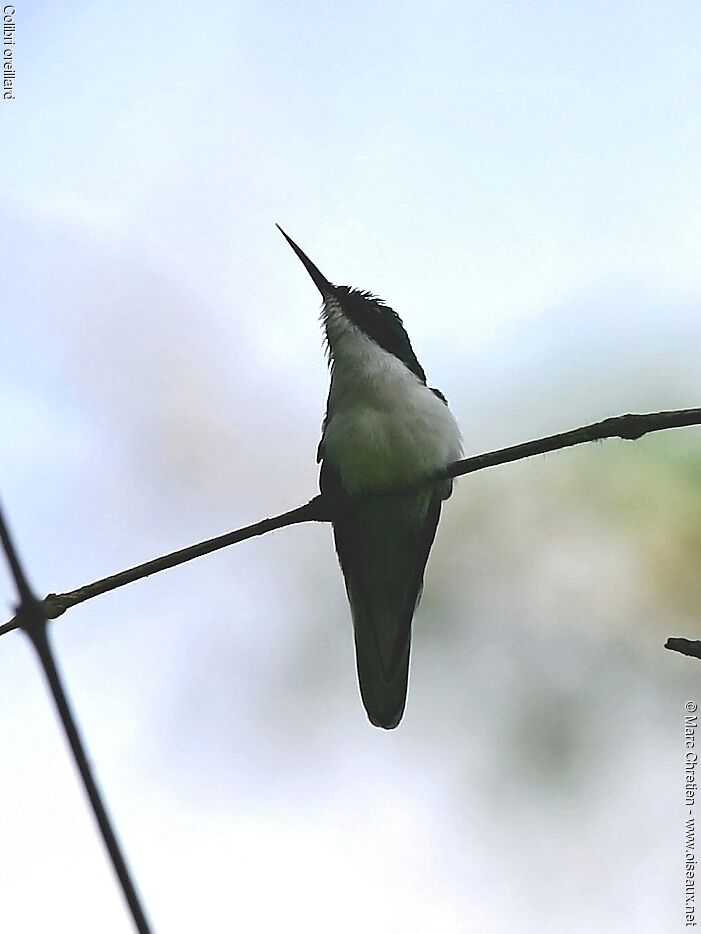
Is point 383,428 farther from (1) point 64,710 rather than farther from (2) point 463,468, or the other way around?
(1) point 64,710

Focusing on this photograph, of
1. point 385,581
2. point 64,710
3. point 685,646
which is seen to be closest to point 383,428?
point 385,581

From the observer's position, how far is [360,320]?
17.5 feet

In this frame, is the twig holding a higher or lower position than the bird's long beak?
lower

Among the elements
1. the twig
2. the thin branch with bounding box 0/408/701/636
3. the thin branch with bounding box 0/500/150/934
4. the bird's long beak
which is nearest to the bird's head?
the bird's long beak

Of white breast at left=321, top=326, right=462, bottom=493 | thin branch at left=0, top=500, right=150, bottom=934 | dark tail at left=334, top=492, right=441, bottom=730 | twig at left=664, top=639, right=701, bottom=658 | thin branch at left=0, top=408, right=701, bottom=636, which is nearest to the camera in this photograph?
thin branch at left=0, top=500, right=150, bottom=934

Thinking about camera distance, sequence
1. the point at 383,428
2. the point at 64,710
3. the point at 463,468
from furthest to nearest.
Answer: the point at 383,428
the point at 463,468
the point at 64,710

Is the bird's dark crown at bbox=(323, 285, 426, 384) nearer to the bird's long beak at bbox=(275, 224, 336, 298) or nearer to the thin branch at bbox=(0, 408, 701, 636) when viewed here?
the bird's long beak at bbox=(275, 224, 336, 298)

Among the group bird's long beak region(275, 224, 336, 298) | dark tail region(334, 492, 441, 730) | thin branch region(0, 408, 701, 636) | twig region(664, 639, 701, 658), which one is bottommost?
dark tail region(334, 492, 441, 730)

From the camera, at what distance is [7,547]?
1.22 metres

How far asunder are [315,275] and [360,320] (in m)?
0.45

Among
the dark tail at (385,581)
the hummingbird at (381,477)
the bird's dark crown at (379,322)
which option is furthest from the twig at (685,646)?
the bird's dark crown at (379,322)

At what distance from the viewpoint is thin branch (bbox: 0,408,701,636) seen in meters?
2.21

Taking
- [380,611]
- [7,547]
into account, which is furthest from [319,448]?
[7,547]

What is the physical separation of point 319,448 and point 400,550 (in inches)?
23.6
